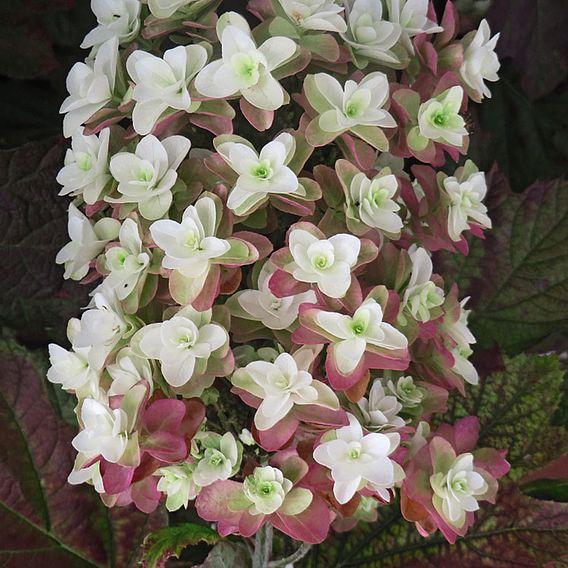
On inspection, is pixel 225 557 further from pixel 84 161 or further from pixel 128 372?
pixel 84 161

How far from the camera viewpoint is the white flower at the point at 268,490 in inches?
18.1

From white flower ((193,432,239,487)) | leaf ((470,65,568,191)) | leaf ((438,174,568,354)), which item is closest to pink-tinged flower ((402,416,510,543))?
white flower ((193,432,239,487))

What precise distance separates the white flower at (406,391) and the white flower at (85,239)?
0.20 metres

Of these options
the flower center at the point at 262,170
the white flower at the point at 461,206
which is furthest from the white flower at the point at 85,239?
the white flower at the point at 461,206

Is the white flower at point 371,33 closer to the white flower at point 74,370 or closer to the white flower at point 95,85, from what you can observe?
the white flower at point 95,85

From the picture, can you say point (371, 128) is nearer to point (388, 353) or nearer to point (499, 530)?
point (388, 353)

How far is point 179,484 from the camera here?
0.49 meters

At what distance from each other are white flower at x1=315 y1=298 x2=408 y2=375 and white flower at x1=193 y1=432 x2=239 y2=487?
0.28 ft

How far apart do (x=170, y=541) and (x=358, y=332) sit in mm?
214

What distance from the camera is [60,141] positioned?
67 centimetres

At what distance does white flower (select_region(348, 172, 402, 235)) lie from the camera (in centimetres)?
46

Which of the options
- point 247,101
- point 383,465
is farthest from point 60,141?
point 383,465

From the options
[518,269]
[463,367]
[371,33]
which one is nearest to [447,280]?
[518,269]

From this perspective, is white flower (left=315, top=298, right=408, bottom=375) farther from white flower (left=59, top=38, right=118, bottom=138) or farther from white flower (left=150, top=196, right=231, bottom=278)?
white flower (left=59, top=38, right=118, bottom=138)
